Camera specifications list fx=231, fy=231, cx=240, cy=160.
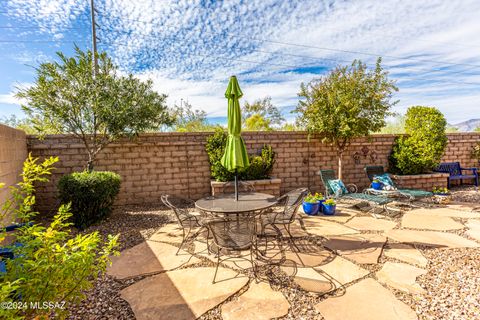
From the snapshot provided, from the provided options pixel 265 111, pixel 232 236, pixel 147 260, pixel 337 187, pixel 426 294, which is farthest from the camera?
pixel 265 111

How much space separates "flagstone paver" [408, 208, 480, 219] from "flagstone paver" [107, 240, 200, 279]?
527cm

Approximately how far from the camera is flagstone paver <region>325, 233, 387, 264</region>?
3.20 meters

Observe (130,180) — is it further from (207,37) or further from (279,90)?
(279,90)

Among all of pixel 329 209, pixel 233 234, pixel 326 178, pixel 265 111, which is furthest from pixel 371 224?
pixel 265 111

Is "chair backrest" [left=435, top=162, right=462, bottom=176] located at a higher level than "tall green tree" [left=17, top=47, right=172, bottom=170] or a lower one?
lower

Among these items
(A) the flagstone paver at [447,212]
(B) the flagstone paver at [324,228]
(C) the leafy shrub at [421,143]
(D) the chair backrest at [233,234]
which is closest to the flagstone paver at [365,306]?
(D) the chair backrest at [233,234]

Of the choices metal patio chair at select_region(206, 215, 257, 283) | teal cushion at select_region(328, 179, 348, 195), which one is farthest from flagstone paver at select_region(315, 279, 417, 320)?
teal cushion at select_region(328, 179, 348, 195)

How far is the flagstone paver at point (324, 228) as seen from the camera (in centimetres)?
415

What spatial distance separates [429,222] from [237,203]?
402 centimetres

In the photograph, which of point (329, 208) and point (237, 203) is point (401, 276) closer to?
point (237, 203)

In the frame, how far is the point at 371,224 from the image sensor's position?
15.1ft

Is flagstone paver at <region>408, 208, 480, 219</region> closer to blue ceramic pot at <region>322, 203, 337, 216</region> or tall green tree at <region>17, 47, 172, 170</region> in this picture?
blue ceramic pot at <region>322, 203, 337, 216</region>

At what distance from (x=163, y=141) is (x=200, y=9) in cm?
426

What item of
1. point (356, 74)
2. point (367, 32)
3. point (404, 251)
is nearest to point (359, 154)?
point (356, 74)
